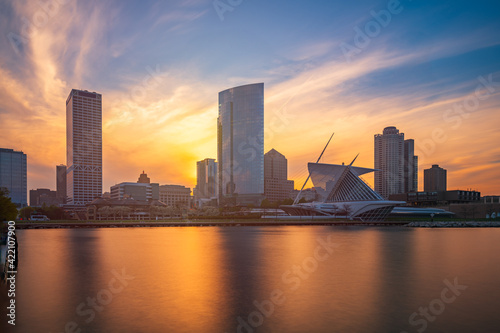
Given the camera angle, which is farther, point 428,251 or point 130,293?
point 428,251

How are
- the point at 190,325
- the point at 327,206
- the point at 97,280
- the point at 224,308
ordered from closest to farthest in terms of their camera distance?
1. the point at 190,325
2. the point at 224,308
3. the point at 97,280
4. the point at 327,206

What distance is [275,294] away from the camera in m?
19.7

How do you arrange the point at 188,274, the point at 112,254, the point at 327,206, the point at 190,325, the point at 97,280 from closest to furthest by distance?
the point at 190,325 → the point at 97,280 → the point at 188,274 → the point at 112,254 → the point at 327,206

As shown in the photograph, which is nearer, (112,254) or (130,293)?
(130,293)

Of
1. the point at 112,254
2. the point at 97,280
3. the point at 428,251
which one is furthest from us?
the point at 428,251

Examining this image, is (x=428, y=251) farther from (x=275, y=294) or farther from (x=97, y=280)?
(x=97, y=280)

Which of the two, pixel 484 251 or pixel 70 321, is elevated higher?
pixel 70 321

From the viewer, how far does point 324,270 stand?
27016 millimetres

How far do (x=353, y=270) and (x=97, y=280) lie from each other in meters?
18.2

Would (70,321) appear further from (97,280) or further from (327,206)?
(327,206)

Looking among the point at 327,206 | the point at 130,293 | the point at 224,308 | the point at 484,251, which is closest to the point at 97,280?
the point at 130,293

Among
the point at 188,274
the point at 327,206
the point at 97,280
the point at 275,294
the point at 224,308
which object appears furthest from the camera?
the point at 327,206

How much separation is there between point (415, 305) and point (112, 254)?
29.6m

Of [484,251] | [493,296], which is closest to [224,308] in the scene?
[493,296]
